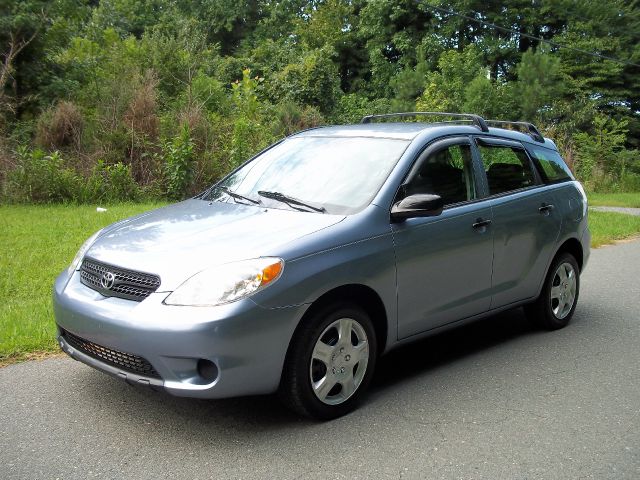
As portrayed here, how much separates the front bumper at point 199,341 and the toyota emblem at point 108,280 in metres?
0.11

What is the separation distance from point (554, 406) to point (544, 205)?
197 centimetres

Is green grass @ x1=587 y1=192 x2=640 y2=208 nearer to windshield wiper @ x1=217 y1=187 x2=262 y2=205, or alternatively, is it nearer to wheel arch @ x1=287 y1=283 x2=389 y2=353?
windshield wiper @ x1=217 y1=187 x2=262 y2=205

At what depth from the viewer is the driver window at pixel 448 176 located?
4.95 m

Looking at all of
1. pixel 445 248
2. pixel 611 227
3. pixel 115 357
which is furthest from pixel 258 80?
pixel 115 357

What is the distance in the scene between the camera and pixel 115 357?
157 inches

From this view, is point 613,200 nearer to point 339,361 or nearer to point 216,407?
point 339,361

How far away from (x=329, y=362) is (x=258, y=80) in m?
26.4

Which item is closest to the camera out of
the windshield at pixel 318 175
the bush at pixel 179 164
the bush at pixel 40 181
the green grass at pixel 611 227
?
the windshield at pixel 318 175

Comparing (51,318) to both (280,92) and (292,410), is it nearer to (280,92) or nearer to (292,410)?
(292,410)

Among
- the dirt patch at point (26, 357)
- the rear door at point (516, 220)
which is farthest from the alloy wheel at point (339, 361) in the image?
the dirt patch at point (26, 357)

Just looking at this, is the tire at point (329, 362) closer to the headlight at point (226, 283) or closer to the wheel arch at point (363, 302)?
the wheel arch at point (363, 302)

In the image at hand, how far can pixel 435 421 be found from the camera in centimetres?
423

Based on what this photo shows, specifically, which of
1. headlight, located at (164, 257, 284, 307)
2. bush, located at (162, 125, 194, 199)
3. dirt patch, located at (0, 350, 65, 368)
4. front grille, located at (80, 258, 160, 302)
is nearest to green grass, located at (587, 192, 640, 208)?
bush, located at (162, 125, 194, 199)

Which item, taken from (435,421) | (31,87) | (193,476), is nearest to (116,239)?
(193,476)
